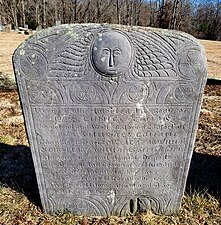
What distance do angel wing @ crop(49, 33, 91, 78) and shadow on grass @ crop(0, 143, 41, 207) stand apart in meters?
1.48

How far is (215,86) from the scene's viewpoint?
7.40 meters

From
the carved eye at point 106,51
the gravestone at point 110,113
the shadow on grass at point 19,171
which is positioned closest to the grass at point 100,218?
the shadow on grass at point 19,171

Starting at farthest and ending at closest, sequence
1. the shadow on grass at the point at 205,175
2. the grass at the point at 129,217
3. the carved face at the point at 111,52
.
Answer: the shadow on grass at the point at 205,175 < the grass at the point at 129,217 < the carved face at the point at 111,52

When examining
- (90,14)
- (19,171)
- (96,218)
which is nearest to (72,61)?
(96,218)

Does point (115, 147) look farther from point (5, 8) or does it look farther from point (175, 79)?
point (5, 8)

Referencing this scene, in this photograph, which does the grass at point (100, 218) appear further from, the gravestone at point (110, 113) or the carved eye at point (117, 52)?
the carved eye at point (117, 52)

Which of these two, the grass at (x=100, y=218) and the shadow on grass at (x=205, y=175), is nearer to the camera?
the grass at (x=100, y=218)

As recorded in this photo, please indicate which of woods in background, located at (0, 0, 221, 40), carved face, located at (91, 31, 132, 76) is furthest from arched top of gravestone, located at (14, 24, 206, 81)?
woods in background, located at (0, 0, 221, 40)

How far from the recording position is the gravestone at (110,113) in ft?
7.07

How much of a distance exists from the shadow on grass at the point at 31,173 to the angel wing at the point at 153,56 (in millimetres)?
1490

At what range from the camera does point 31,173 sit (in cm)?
351

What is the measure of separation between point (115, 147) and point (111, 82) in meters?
0.61

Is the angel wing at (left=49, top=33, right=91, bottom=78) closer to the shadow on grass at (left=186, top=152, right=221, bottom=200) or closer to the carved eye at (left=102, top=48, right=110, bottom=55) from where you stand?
the carved eye at (left=102, top=48, right=110, bottom=55)

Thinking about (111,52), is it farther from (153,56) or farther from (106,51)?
(153,56)
